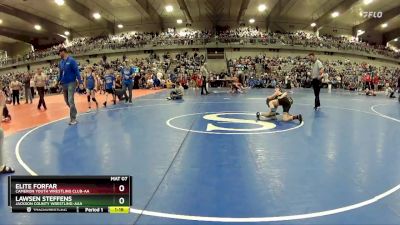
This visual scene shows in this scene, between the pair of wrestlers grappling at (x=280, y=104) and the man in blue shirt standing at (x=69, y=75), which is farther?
the pair of wrestlers grappling at (x=280, y=104)

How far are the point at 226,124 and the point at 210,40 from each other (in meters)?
31.8

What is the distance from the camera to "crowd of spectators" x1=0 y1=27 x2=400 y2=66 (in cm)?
3944

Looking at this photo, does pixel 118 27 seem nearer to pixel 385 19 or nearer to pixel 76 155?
pixel 385 19

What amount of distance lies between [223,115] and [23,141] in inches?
216

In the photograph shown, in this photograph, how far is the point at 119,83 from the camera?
16.9 meters

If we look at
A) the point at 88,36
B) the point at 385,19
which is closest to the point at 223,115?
the point at 385,19

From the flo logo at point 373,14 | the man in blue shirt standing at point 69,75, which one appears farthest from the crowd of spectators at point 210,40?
the man in blue shirt standing at point 69,75

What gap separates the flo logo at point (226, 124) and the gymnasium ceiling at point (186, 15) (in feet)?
78.0

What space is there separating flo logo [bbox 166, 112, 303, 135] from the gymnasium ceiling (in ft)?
78.0
